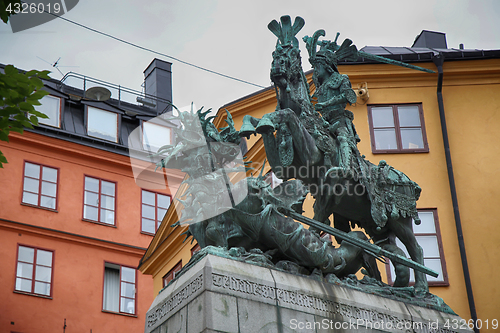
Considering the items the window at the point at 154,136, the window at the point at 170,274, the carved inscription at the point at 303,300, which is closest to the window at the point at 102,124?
the window at the point at 154,136

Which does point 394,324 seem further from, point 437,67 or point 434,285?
point 437,67

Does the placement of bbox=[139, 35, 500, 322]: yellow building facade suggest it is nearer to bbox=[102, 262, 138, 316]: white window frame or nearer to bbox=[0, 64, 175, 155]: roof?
bbox=[102, 262, 138, 316]: white window frame

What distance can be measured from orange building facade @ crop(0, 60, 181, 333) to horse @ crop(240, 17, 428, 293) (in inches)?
775

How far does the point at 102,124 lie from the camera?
34500 millimetres

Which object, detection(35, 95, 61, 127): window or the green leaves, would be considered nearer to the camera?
the green leaves

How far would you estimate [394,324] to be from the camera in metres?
10.5

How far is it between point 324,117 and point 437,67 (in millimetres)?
12803

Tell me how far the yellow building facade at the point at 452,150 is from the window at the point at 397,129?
31 mm

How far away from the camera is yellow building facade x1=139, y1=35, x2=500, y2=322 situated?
846 inches

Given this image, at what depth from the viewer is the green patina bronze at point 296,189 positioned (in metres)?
10.4

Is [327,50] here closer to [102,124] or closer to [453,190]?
[453,190]

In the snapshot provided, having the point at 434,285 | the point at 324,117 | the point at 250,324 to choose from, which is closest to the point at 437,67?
the point at 434,285

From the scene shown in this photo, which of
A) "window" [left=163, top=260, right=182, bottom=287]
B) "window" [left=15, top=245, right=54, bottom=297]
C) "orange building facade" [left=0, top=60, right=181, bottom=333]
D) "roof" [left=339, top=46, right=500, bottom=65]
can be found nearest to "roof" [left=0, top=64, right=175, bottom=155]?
"orange building facade" [left=0, top=60, right=181, bottom=333]

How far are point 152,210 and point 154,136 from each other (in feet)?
12.6
